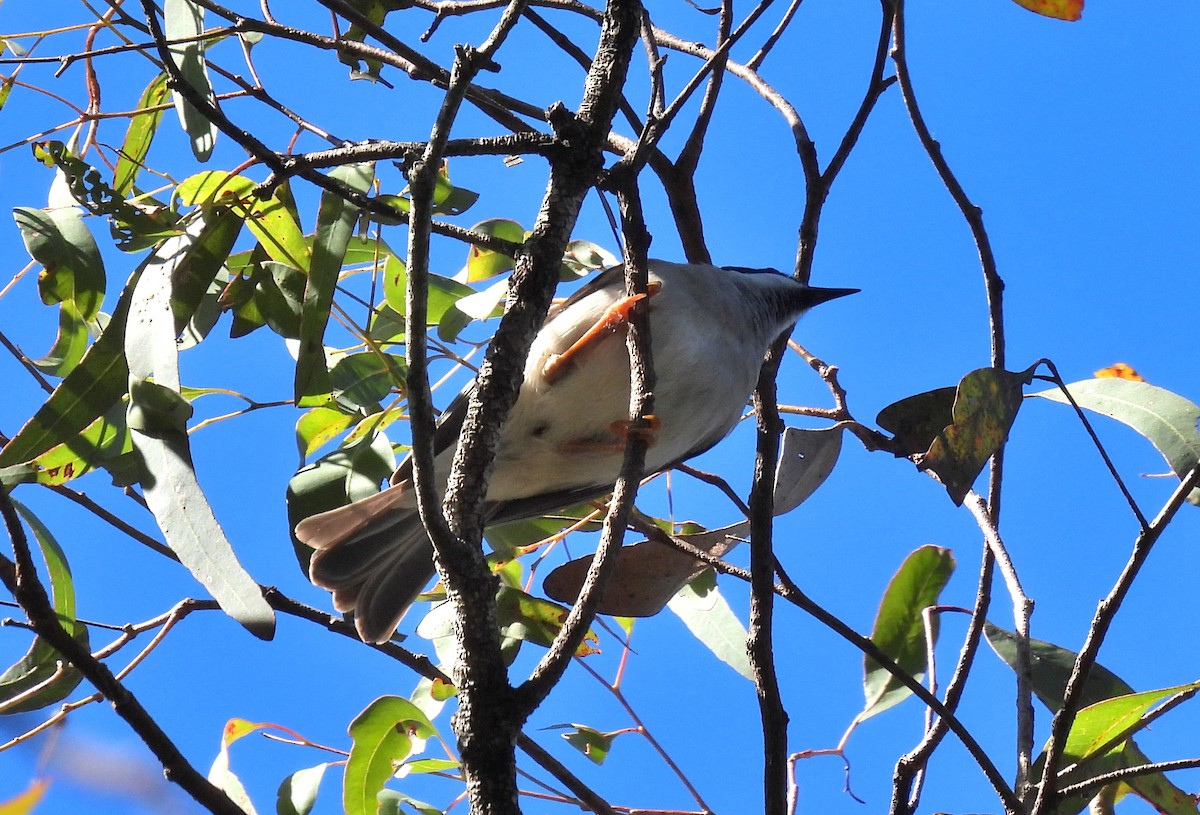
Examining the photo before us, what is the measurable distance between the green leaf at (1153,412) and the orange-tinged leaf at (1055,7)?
67 cm

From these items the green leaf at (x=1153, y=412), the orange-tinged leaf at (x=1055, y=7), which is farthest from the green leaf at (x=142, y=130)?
the green leaf at (x=1153, y=412)

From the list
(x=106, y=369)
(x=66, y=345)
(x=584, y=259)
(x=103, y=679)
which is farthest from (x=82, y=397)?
(x=584, y=259)

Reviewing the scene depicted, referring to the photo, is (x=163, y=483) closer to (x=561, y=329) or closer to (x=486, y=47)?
(x=486, y=47)

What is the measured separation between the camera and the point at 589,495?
106 inches

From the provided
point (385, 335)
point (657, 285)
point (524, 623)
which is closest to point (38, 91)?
point (385, 335)

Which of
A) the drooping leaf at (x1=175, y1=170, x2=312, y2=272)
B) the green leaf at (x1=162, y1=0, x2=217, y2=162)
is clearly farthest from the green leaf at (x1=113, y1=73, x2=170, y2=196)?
the drooping leaf at (x1=175, y1=170, x2=312, y2=272)

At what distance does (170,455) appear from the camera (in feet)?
5.40

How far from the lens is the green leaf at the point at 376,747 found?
2.09 meters

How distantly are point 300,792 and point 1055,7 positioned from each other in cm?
213

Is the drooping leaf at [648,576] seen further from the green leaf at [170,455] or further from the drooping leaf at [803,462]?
the green leaf at [170,455]

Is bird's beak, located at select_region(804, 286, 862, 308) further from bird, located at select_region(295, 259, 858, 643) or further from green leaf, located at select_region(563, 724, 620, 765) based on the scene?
green leaf, located at select_region(563, 724, 620, 765)

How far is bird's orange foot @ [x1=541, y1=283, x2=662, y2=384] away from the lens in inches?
89.2

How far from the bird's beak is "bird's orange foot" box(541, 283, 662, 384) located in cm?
81

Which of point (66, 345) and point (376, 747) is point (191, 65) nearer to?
point (66, 345)
